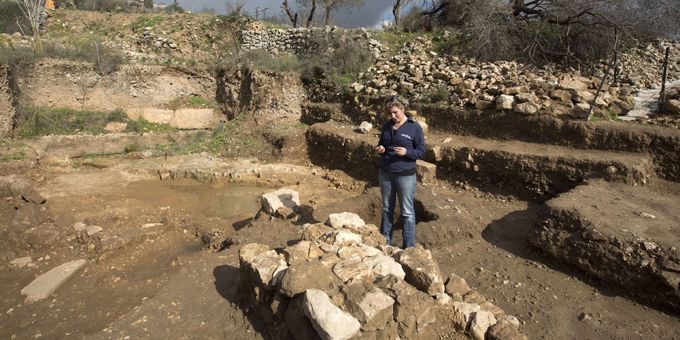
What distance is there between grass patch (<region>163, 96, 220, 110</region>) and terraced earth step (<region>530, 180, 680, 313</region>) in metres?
11.2

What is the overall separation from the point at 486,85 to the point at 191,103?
31.4ft

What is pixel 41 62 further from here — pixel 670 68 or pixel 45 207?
pixel 670 68

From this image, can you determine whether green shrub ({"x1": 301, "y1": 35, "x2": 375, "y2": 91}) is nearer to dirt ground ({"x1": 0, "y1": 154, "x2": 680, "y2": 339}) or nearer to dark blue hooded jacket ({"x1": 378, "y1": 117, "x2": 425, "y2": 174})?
dirt ground ({"x1": 0, "y1": 154, "x2": 680, "y2": 339})

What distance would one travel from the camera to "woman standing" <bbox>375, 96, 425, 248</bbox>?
4.05 m

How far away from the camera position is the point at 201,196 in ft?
25.3

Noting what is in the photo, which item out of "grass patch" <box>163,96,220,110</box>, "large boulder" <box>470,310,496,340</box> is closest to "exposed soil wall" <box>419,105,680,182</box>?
"large boulder" <box>470,310,496,340</box>

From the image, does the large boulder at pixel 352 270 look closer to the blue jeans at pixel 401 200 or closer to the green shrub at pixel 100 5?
the blue jeans at pixel 401 200

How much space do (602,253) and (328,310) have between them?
327 cm

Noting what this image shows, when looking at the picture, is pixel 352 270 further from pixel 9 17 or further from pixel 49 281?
pixel 9 17

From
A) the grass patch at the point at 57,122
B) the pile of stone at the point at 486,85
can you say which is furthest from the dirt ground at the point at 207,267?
the grass patch at the point at 57,122

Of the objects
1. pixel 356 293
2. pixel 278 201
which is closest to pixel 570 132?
pixel 278 201

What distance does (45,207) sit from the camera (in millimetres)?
6570

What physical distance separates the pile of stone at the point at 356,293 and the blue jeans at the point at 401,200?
0.77 m

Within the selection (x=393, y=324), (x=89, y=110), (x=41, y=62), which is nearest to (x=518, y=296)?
(x=393, y=324)
